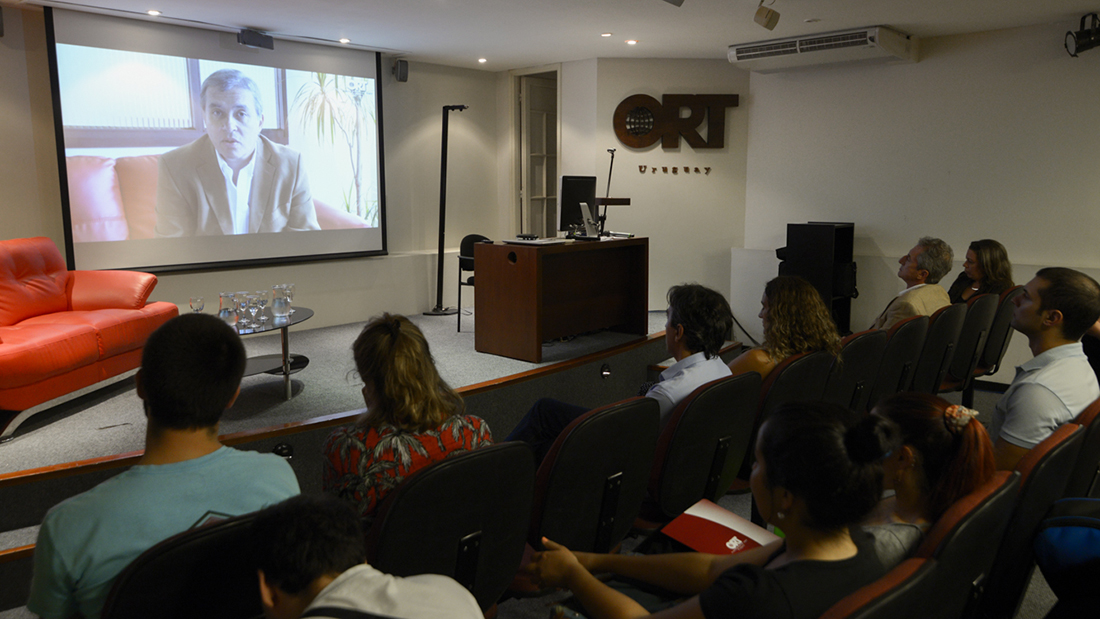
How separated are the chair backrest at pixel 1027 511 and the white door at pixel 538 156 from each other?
6.29 meters

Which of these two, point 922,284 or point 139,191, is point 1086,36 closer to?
point 922,284

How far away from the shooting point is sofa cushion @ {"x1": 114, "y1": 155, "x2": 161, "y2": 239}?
210 inches

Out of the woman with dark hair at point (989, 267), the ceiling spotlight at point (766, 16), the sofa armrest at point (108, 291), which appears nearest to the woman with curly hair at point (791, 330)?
the woman with dark hair at point (989, 267)

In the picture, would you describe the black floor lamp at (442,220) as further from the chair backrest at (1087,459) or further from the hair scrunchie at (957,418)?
the hair scrunchie at (957,418)

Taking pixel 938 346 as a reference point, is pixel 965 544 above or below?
above

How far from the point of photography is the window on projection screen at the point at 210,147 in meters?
5.12

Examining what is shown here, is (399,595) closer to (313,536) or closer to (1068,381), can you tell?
(313,536)

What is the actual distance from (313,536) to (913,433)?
117cm

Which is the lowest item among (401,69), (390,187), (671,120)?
(390,187)

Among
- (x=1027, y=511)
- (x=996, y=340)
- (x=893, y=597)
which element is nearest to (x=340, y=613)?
(x=893, y=597)

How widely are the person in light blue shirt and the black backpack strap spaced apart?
0.47 meters

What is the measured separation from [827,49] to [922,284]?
255 cm

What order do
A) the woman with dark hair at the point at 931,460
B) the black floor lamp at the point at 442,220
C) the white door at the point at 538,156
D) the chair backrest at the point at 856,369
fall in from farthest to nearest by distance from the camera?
the white door at the point at 538,156, the black floor lamp at the point at 442,220, the chair backrest at the point at 856,369, the woman with dark hair at the point at 931,460

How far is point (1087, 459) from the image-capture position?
178 centimetres
